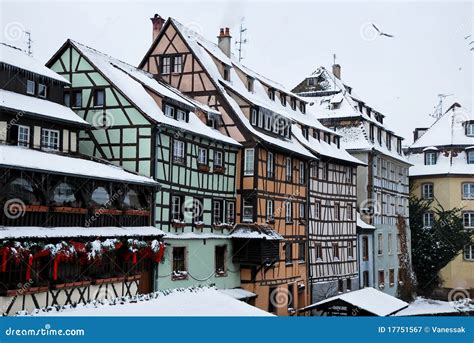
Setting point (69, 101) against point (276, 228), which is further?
point (276, 228)

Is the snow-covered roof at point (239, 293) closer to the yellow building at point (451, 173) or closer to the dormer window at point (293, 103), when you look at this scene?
the dormer window at point (293, 103)

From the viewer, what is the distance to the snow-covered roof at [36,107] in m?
19.5

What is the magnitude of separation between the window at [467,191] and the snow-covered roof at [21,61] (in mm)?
31084

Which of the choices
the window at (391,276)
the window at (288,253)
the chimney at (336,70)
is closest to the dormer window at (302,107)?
the chimney at (336,70)

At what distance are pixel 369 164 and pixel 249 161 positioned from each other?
1307cm

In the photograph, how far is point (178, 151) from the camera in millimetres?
23641

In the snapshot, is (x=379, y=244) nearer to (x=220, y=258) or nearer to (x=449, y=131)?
(x=449, y=131)

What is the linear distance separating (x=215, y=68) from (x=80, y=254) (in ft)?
44.2

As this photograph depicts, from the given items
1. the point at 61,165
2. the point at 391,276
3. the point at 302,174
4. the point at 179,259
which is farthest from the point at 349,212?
the point at 61,165

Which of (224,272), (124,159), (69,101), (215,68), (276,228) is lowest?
(224,272)

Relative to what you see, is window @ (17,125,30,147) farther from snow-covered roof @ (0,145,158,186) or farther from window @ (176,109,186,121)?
window @ (176,109,186,121)

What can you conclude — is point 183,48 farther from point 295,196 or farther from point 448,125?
point 448,125

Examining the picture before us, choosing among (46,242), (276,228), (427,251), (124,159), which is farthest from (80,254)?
(427,251)

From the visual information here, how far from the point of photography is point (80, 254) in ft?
59.9
